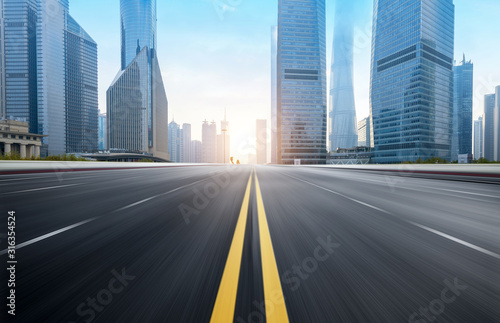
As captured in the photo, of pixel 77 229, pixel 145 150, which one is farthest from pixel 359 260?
pixel 145 150

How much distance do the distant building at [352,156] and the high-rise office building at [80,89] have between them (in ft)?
603

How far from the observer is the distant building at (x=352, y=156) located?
149562 millimetres

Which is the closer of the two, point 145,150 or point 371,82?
point 371,82

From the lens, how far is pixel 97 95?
189m

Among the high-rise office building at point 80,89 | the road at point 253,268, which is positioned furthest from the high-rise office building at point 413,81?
the high-rise office building at point 80,89

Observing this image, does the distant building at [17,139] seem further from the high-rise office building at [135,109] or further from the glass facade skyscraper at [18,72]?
the glass facade skyscraper at [18,72]

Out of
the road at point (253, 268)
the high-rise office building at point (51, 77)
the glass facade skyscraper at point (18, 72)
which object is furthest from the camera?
the high-rise office building at point (51, 77)

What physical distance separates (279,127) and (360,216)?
16173cm

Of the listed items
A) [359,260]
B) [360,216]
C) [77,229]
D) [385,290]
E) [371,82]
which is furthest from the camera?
[371,82]

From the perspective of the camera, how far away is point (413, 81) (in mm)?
119312

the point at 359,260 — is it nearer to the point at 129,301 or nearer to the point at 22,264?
the point at 129,301

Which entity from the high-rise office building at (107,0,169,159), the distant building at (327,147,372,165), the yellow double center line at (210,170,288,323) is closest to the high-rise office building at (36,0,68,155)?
the high-rise office building at (107,0,169,159)

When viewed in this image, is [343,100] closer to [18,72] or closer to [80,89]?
[80,89]

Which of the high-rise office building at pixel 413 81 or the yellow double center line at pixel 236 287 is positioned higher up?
the high-rise office building at pixel 413 81
